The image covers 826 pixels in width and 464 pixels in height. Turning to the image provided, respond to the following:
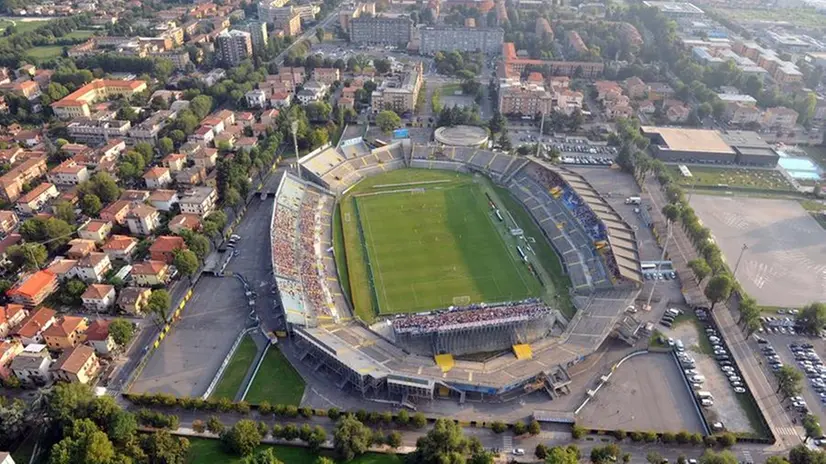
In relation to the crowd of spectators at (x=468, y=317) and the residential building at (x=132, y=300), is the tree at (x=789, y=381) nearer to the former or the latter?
the crowd of spectators at (x=468, y=317)

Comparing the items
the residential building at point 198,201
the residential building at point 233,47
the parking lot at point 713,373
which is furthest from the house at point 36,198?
the parking lot at point 713,373

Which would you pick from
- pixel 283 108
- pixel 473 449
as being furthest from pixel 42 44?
pixel 473 449

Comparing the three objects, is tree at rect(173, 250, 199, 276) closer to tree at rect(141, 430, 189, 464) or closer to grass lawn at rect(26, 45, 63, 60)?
tree at rect(141, 430, 189, 464)

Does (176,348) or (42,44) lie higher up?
(42,44)

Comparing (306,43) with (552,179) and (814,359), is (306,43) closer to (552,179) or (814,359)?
(552,179)

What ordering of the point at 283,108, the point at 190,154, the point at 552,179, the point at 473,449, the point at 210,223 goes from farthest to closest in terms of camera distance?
1. the point at 283,108
2. the point at 190,154
3. the point at 552,179
4. the point at 210,223
5. the point at 473,449

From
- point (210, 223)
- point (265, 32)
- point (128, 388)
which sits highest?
point (265, 32)

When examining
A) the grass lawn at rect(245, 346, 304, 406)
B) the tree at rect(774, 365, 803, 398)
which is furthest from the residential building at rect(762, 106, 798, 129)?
the grass lawn at rect(245, 346, 304, 406)
